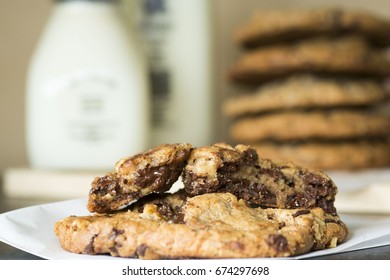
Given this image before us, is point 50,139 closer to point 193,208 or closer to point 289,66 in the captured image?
point 289,66

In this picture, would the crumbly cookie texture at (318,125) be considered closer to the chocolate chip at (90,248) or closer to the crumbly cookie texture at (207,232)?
the crumbly cookie texture at (207,232)

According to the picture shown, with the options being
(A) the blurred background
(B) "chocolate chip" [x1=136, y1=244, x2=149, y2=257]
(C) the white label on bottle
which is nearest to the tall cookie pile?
(B) "chocolate chip" [x1=136, y1=244, x2=149, y2=257]

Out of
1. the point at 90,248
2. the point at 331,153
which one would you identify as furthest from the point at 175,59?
the point at 90,248

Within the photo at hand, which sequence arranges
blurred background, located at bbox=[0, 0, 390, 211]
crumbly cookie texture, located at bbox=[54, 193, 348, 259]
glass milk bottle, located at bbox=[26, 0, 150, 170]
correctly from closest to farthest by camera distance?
1. crumbly cookie texture, located at bbox=[54, 193, 348, 259]
2. glass milk bottle, located at bbox=[26, 0, 150, 170]
3. blurred background, located at bbox=[0, 0, 390, 211]

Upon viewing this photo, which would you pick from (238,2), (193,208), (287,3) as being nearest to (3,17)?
(238,2)

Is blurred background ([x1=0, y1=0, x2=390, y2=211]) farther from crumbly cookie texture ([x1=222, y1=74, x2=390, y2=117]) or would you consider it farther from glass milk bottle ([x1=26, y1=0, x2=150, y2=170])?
glass milk bottle ([x1=26, y1=0, x2=150, y2=170])

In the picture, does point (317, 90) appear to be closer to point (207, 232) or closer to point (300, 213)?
point (300, 213)
